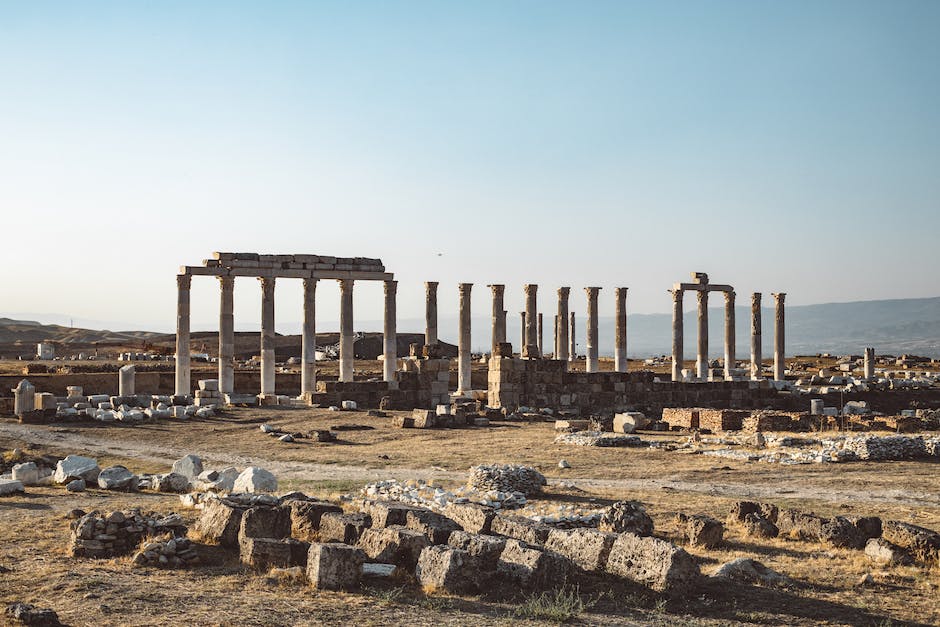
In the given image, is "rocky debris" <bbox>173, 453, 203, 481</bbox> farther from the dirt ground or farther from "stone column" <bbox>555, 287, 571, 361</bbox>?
"stone column" <bbox>555, 287, 571, 361</bbox>

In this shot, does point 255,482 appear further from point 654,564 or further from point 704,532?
point 654,564

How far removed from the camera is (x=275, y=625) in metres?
9.41

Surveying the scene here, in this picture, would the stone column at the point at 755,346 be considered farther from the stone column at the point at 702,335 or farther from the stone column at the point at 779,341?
the stone column at the point at 702,335

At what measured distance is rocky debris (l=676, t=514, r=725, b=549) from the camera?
1392 cm

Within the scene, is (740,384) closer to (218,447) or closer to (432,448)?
(432,448)

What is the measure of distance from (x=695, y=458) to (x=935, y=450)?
6.03 metres

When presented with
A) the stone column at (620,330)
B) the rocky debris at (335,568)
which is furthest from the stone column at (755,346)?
the rocky debris at (335,568)

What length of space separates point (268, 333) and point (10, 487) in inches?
989

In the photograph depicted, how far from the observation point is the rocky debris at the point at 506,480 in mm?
18938

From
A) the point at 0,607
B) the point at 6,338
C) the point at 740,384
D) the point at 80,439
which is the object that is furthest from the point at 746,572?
the point at 6,338

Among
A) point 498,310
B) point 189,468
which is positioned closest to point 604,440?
point 189,468

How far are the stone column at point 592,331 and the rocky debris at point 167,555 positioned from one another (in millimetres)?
38907

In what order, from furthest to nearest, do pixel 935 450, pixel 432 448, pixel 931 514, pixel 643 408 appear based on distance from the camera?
pixel 643 408, pixel 432 448, pixel 935 450, pixel 931 514

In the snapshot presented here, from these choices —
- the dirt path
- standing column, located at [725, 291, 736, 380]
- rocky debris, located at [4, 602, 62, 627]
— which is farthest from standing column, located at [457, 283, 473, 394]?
rocky debris, located at [4, 602, 62, 627]
